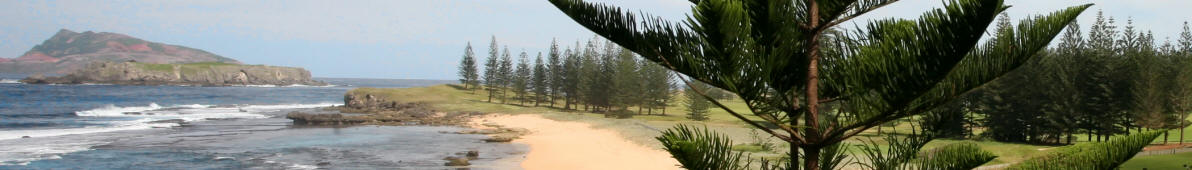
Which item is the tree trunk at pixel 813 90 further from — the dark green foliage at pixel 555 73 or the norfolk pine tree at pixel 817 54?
the dark green foliage at pixel 555 73

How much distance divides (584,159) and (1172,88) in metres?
23.9

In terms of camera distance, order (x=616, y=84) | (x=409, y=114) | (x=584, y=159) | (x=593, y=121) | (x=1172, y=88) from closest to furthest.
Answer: (x=584, y=159) < (x=1172, y=88) < (x=593, y=121) < (x=409, y=114) < (x=616, y=84)

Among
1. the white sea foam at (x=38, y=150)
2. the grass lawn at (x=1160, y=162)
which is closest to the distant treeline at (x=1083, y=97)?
the grass lawn at (x=1160, y=162)

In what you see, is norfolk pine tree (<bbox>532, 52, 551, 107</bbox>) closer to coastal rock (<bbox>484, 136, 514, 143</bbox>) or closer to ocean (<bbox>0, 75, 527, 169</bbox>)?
ocean (<bbox>0, 75, 527, 169</bbox>)

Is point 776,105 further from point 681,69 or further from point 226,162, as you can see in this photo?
point 226,162

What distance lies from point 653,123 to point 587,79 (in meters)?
16.4

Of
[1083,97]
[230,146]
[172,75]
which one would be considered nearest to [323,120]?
[230,146]

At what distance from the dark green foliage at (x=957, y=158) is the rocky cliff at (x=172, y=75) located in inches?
5222

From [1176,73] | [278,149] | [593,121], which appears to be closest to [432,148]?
[278,149]

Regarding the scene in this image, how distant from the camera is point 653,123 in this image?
38125 millimetres

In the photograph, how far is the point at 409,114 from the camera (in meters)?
46.2

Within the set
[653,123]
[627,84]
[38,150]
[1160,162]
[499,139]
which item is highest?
[627,84]

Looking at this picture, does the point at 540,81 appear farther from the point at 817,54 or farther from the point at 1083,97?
the point at 817,54

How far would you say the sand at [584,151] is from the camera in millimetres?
20531
